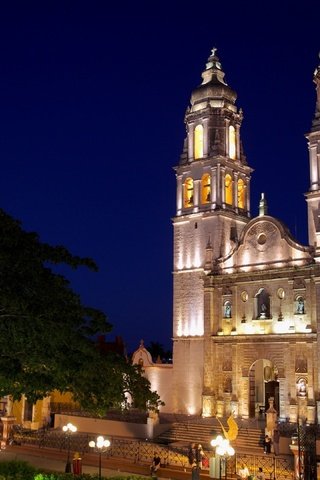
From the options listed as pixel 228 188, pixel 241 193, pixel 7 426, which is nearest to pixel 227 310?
pixel 228 188

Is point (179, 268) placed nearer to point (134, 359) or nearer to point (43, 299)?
point (134, 359)

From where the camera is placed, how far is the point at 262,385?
40438 millimetres

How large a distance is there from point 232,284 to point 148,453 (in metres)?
13.1

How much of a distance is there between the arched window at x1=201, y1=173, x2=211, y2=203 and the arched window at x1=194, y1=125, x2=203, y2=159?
168cm

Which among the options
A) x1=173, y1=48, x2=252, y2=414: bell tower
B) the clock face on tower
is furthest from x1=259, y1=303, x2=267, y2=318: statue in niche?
x1=173, y1=48, x2=252, y2=414: bell tower

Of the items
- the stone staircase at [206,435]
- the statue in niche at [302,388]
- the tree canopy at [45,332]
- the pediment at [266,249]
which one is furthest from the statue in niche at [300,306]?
the tree canopy at [45,332]

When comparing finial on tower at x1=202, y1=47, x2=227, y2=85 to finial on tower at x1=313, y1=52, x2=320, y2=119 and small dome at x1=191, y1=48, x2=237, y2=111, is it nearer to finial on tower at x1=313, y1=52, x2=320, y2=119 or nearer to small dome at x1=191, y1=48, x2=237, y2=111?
small dome at x1=191, y1=48, x2=237, y2=111

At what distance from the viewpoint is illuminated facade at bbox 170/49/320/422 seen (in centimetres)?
3553

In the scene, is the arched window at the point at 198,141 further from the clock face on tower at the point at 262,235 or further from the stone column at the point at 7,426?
the stone column at the point at 7,426

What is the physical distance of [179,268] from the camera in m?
42.7

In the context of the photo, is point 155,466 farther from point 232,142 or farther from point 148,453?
point 232,142

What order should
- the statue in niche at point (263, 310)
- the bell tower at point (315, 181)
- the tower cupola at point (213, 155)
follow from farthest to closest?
the tower cupola at point (213, 155), the statue in niche at point (263, 310), the bell tower at point (315, 181)

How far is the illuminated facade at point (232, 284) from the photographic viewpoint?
117 feet

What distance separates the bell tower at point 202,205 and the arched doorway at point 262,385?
350 cm
